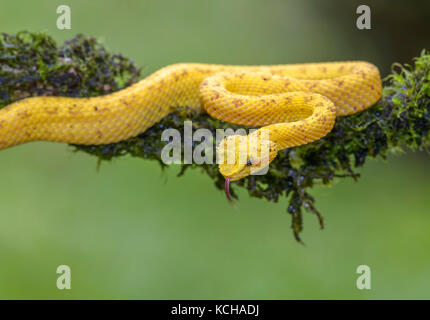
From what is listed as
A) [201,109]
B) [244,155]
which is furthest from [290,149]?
[201,109]

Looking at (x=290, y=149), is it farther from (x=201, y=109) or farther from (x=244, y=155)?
(x=201, y=109)

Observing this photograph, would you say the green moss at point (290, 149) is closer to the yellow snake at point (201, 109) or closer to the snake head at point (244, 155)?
the yellow snake at point (201, 109)

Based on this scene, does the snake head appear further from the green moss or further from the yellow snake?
the green moss

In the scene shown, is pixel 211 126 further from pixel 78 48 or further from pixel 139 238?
pixel 139 238

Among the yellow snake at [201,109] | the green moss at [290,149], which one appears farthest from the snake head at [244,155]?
the green moss at [290,149]

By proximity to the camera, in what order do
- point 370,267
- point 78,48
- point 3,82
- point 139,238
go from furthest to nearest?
point 139,238 < point 370,267 < point 78,48 < point 3,82

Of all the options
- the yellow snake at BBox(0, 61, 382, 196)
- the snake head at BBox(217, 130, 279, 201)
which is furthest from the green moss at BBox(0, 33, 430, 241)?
the snake head at BBox(217, 130, 279, 201)

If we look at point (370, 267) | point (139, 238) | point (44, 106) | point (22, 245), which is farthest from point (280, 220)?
point (44, 106)
